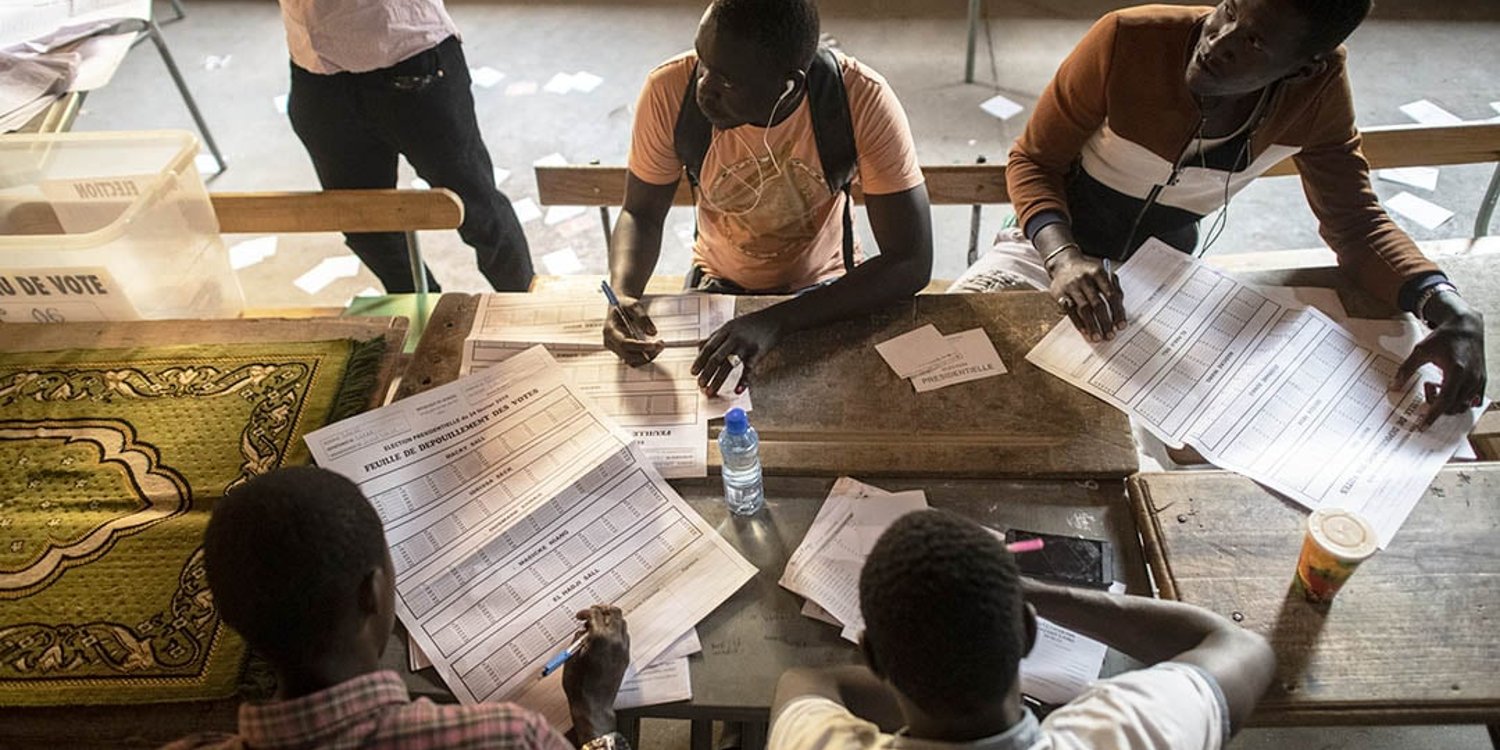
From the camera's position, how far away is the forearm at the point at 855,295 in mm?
1536

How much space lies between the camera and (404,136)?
7.09 ft

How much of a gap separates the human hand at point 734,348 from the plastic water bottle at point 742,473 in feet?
0.57

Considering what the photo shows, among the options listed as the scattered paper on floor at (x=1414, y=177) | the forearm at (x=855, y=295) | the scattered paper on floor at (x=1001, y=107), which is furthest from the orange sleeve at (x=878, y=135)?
the scattered paper on floor at (x=1414, y=177)

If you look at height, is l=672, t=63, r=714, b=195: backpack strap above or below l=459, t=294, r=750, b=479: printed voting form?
above

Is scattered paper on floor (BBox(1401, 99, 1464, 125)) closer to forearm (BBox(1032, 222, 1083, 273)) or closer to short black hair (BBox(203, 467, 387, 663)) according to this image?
forearm (BBox(1032, 222, 1083, 273))

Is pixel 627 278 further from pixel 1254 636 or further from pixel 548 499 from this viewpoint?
pixel 1254 636

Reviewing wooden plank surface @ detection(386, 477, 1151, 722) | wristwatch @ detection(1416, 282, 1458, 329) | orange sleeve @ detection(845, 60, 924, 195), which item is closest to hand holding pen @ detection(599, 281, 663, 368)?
wooden plank surface @ detection(386, 477, 1151, 722)

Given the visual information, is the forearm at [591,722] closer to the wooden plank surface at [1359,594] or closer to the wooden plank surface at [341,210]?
the wooden plank surface at [1359,594]

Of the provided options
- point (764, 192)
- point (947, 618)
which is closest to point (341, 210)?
point (764, 192)

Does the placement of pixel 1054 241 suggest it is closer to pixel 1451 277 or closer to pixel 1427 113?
pixel 1451 277

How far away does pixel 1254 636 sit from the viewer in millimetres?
1064

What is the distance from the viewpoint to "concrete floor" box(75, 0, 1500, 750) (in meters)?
3.03

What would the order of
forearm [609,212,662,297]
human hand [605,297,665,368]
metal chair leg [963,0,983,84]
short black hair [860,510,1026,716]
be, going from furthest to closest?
metal chair leg [963,0,983,84], forearm [609,212,662,297], human hand [605,297,665,368], short black hair [860,510,1026,716]

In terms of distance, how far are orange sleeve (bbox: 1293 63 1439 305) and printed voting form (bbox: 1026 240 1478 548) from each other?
5.4 inches
